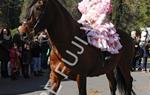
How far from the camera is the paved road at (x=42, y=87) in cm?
1323

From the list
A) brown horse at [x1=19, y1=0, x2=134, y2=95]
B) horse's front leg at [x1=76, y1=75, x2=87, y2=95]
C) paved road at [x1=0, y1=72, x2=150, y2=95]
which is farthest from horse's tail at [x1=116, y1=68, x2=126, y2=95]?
paved road at [x1=0, y1=72, x2=150, y2=95]

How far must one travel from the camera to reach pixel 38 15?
694 cm

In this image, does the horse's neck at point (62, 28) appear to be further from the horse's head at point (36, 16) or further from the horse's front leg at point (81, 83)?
the horse's front leg at point (81, 83)

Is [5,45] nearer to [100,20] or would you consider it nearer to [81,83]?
[100,20]

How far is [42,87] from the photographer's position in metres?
14.6

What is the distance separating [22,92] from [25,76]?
13.3 ft

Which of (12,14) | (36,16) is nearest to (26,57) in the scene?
(36,16)

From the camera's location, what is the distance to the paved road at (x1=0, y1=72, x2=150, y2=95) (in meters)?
13.2

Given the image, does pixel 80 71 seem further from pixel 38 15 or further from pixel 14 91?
pixel 14 91

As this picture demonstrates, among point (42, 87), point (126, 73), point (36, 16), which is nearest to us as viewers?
point (36, 16)

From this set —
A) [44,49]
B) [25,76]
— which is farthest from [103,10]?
[44,49]

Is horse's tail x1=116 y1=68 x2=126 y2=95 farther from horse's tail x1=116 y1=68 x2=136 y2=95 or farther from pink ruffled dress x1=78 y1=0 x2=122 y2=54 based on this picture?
pink ruffled dress x1=78 y1=0 x2=122 y2=54

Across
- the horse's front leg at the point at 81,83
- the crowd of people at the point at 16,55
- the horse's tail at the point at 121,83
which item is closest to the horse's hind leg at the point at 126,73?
the horse's tail at the point at 121,83

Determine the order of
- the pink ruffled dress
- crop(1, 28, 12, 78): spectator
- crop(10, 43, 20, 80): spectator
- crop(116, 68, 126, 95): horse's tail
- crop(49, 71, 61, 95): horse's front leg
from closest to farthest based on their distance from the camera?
1. crop(49, 71, 61, 95): horse's front leg
2. the pink ruffled dress
3. crop(116, 68, 126, 95): horse's tail
4. crop(1, 28, 12, 78): spectator
5. crop(10, 43, 20, 80): spectator
